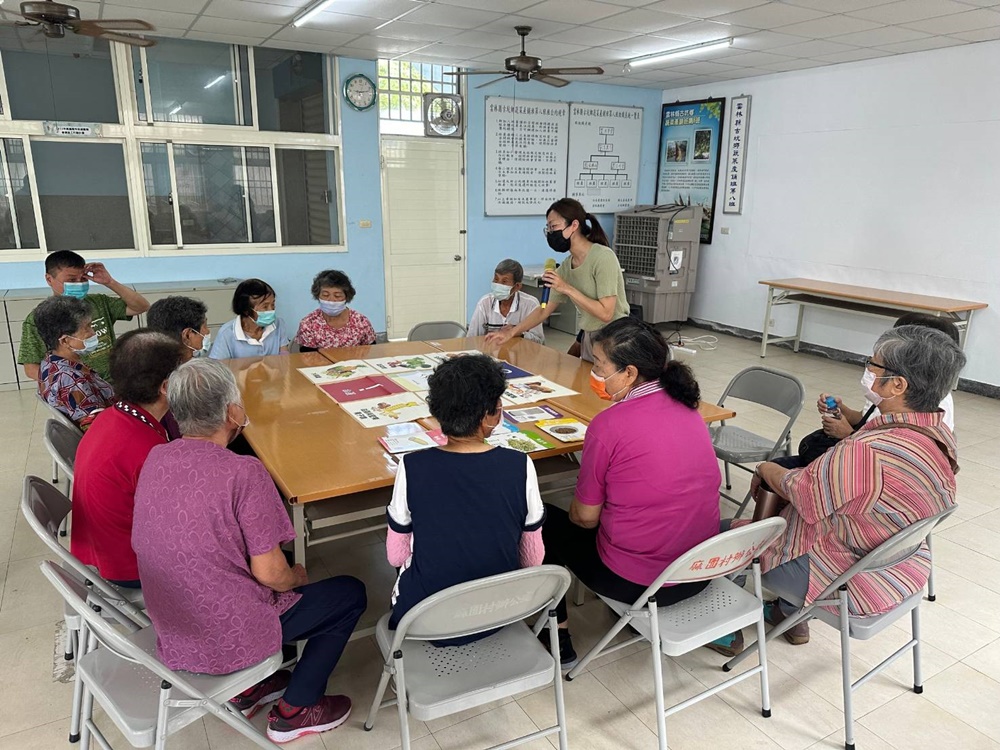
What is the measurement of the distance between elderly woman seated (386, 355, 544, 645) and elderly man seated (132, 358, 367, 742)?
317 millimetres

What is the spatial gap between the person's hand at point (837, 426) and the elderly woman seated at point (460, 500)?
4.77 feet

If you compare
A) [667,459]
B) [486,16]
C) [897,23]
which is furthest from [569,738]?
[897,23]

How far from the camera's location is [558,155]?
770 centimetres

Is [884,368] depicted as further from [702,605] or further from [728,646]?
[728,646]

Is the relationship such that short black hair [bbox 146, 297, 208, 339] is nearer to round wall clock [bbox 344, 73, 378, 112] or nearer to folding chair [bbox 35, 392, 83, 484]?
folding chair [bbox 35, 392, 83, 484]

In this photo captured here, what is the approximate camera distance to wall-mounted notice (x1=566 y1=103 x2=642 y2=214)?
7.77 m

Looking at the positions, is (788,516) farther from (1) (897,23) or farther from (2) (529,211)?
(2) (529,211)

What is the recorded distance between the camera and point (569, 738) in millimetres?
2021

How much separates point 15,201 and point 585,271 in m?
5.02

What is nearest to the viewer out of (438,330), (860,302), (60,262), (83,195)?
(60,262)

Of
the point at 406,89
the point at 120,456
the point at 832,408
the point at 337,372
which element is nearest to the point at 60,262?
the point at 337,372

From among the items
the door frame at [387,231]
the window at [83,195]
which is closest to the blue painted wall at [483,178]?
the door frame at [387,231]

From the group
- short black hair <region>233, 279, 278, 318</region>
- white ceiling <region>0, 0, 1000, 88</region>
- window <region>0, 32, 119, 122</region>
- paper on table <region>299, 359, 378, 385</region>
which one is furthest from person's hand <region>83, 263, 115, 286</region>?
window <region>0, 32, 119, 122</region>

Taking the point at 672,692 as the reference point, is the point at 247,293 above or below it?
above
